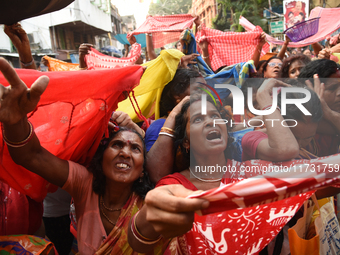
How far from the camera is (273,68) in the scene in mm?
3582

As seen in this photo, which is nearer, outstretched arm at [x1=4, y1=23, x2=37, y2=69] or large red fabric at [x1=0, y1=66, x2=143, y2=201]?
large red fabric at [x1=0, y1=66, x2=143, y2=201]

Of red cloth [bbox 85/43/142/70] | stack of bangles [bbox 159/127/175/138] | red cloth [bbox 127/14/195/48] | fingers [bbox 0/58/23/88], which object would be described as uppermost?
red cloth [bbox 127/14/195/48]

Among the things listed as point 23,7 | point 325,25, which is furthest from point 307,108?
point 325,25

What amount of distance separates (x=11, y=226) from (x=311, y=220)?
2138 millimetres

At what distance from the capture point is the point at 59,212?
88.3 inches

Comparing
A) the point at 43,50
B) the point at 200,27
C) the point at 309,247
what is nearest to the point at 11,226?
the point at 309,247

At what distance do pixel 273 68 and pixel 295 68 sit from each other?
490 mm

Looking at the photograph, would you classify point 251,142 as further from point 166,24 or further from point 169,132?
point 166,24

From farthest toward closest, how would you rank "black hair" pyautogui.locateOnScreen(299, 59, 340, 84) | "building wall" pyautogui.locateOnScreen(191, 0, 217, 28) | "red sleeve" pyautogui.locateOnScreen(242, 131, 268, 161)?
"building wall" pyautogui.locateOnScreen(191, 0, 217, 28)
"black hair" pyautogui.locateOnScreen(299, 59, 340, 84)
"red sleeve" pyautogui.locateOnScreen(242, 131, 268, 161)

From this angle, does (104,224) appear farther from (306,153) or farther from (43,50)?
(43,50)

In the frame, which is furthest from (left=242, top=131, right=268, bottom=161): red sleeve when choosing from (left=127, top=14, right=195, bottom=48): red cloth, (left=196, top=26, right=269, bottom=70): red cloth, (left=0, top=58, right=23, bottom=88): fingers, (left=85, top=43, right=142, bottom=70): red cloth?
(left=127, top=14, right=195, bottom=48): red cloth

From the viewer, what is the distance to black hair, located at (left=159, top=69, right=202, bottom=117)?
256cm

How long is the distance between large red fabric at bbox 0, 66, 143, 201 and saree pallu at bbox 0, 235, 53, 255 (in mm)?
273

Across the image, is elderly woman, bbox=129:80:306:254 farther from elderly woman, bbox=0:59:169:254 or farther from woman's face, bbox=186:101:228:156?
elderly woman, bbox=0:59:169:254
